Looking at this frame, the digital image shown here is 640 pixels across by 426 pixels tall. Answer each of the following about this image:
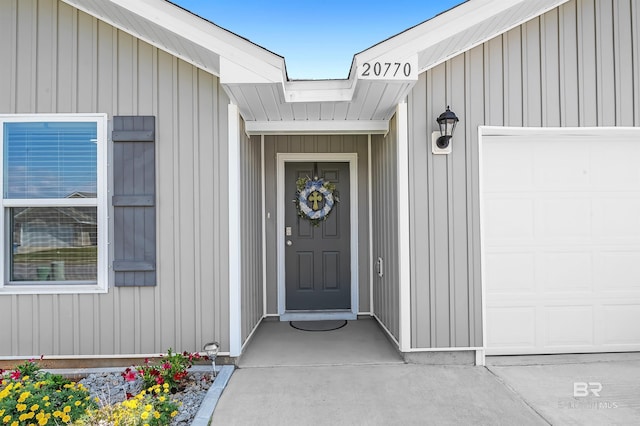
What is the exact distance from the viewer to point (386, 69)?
104 inches

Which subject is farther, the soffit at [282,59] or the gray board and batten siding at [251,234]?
the gray board and batten siding at [251,234]

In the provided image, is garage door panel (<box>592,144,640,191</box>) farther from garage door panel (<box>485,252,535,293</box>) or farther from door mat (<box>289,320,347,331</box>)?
door mat (<box>289,320,347,331</box>)

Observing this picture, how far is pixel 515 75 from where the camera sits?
312cm

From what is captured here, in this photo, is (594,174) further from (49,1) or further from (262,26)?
(262,26)

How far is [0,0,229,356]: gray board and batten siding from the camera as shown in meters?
3.01

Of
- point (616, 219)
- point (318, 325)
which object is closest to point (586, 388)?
point (616, 219)

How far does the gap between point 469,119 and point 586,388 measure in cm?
216

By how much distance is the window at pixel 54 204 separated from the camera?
9.90 feet

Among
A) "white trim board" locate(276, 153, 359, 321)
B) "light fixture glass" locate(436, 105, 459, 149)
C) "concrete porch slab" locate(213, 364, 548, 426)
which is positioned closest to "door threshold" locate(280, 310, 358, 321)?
"white trim board" locate(276, 153, 359, 321)

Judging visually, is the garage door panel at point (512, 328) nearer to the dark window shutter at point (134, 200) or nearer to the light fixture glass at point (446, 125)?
the light fixture glass at point (446, 125)

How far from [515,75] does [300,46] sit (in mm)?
5742

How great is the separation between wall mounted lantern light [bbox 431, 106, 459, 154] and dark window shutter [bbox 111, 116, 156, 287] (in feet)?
7.51

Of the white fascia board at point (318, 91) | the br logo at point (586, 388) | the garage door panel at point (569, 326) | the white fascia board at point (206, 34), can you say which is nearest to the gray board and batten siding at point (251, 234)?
the white fascia board at point (318, 91)

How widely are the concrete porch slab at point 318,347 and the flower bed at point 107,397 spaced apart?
1.89 feet
